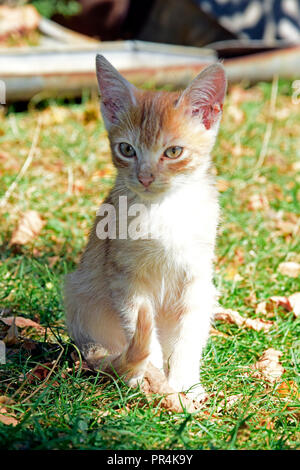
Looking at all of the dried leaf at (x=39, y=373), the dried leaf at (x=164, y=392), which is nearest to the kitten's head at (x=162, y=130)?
the dried leaf at (x=164, y=392)

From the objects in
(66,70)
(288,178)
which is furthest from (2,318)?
(66,70)

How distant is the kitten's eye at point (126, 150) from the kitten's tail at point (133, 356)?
0.66 metres

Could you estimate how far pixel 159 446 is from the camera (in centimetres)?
194

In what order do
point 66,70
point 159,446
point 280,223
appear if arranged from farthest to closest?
point 66,70 < point 280,223 < point 159,446

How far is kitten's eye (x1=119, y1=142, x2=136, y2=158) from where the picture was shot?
2295 mm

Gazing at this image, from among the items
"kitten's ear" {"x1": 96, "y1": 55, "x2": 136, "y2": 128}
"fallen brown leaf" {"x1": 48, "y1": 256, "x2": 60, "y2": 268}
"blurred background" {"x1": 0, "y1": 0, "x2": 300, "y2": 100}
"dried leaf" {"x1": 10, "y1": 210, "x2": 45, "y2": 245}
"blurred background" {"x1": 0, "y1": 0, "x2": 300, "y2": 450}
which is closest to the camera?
"blurred background" {"x1": 0, "y1": 0, "x2": 300, "y2": 450}

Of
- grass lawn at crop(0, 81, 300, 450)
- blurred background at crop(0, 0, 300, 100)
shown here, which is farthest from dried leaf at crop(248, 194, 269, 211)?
blurred background at crop(0, 0, 300, 100)

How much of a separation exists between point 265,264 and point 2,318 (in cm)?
162

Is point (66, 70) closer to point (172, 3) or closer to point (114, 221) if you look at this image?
point (172, 3)

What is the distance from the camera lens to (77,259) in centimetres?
346

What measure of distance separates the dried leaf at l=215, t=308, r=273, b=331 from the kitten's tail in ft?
2.50

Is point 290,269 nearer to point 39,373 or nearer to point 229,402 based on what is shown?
point 229,402

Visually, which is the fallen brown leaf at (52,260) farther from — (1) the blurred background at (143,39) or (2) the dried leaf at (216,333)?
(1) the blurred background at (143,39)

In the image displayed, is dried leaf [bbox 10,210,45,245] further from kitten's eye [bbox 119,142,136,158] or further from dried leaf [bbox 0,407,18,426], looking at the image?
dried leaf [bbox 0,407,18,426]
